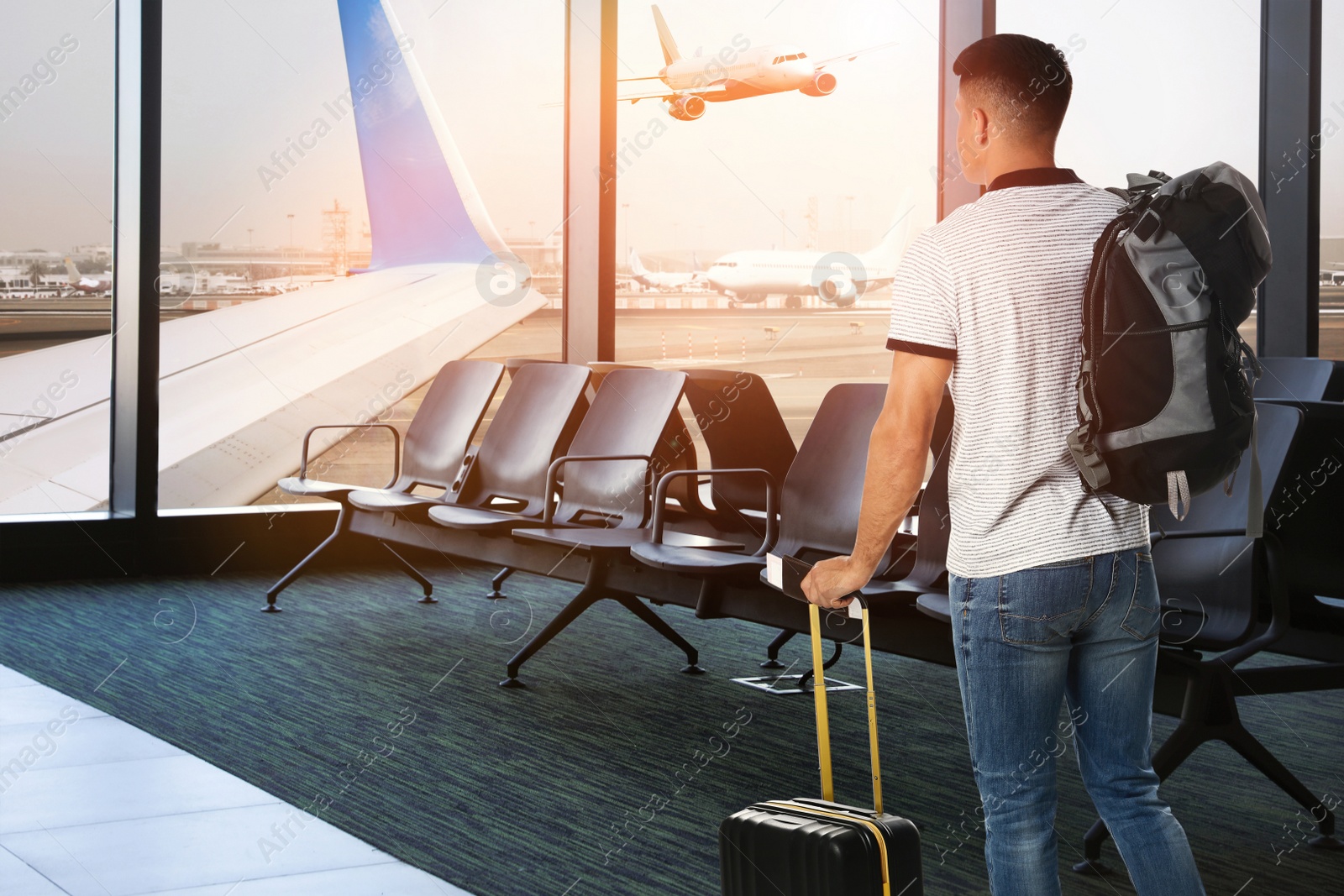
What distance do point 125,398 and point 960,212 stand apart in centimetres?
491

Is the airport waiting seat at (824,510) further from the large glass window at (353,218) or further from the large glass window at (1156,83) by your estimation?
the large glass window at (353,218)

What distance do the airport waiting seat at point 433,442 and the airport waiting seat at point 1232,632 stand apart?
9.36 ft

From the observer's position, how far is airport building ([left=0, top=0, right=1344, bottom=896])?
1.32m

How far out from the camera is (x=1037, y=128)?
4.42 feet

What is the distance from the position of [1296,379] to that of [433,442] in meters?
3.35

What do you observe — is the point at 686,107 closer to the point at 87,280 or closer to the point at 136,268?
the point at 136,268

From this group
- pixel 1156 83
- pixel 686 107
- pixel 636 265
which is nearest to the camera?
pixel 1156 83

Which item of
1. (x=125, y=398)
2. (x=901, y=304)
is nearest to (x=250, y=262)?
(x=125, y=398)

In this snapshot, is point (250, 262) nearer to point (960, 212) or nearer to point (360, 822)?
point (360, 822)

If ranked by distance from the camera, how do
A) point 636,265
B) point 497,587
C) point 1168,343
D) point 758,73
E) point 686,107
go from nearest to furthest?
point 1168,343 < point 497,587 < point 636,265 < point 686,107 < point 758,73

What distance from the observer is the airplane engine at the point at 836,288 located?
7.07 metres

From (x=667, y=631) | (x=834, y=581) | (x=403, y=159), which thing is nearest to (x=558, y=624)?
(x=667, y=631)

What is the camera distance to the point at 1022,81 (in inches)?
52.6

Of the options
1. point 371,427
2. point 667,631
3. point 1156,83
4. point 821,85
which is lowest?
point 667,631
